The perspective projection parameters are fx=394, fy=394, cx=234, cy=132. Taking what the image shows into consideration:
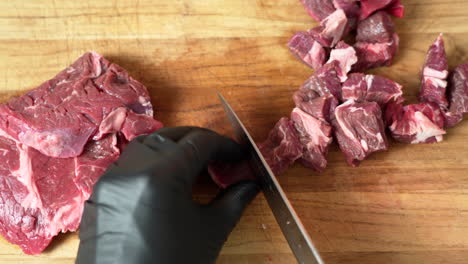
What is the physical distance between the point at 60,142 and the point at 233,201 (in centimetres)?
133

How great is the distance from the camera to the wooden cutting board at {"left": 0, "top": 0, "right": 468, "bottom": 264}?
287 cm

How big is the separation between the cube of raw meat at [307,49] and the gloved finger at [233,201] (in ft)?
3.77

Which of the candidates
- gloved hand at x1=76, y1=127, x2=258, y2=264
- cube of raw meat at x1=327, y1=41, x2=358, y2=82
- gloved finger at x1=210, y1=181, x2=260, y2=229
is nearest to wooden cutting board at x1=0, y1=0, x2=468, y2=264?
gloved finger at x1=210, y1=181, x2=260, y2=229

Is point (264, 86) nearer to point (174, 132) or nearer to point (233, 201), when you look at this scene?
point (174, 132)

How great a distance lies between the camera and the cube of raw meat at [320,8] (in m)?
3.32

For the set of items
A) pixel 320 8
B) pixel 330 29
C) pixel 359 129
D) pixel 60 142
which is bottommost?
pixel 60 142

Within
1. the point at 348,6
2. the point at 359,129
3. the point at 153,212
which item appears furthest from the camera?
the point at 348,6

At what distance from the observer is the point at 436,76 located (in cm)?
313

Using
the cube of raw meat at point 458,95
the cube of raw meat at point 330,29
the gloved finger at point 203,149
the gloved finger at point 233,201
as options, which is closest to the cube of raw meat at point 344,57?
the cube of raw meat at point 330,29

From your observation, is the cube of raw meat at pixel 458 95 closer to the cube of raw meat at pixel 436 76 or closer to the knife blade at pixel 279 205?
the cube of raw meat at pixel 436 76

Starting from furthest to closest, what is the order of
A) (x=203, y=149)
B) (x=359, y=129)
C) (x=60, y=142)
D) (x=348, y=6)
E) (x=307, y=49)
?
1. (x=348, y=6)
2. (x=307, y=49)
3. (x=359, y=129)
4. (x=60, y=142)
5. (x=203, y=149)

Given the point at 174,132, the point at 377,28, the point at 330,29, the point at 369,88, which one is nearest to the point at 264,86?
the point at 330,29

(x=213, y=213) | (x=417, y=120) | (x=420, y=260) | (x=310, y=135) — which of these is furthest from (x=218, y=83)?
(x=420, y=260)

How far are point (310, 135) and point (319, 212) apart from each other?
0.58 m
